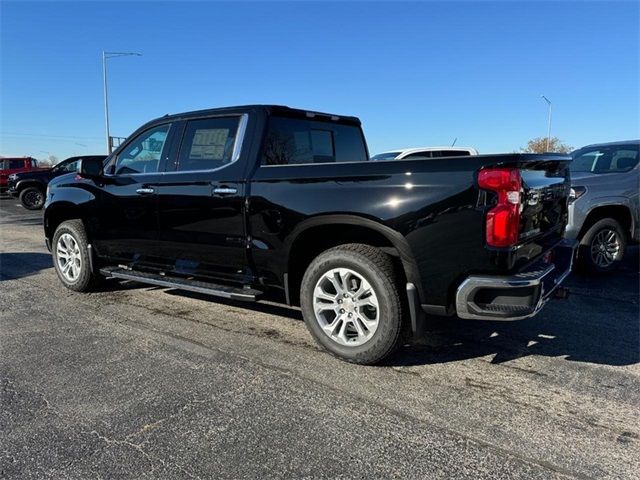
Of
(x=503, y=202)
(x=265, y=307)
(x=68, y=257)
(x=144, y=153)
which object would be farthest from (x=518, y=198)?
(x=68, y=257)

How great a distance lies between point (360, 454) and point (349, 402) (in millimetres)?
556

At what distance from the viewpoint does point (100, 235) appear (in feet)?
17.8

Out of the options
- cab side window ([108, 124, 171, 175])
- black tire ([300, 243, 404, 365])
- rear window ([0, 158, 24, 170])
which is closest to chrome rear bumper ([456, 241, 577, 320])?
black tire ([300, 243, 404, 365])

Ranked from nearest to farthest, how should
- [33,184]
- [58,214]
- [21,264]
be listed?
[58,214] < [21,264] < [33,184]

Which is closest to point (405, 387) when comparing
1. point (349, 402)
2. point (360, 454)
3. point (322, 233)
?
point (349, 402)

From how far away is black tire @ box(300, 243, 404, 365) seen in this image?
343 cm

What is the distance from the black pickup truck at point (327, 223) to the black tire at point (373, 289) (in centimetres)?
1

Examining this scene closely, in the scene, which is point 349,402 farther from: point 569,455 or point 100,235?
point 100,235

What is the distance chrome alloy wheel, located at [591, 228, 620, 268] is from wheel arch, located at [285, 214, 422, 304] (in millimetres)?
4287

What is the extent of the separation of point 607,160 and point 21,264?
875cm

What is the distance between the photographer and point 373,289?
350cm

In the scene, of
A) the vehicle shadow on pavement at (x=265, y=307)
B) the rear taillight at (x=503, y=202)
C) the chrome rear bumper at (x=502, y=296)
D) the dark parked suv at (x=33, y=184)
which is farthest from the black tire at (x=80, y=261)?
the dark parked suv at (x=33, y=184)

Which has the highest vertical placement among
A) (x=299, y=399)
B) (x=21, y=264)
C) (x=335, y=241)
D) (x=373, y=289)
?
(x=335, y=241)

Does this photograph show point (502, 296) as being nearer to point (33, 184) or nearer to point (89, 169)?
point (89, 169)
